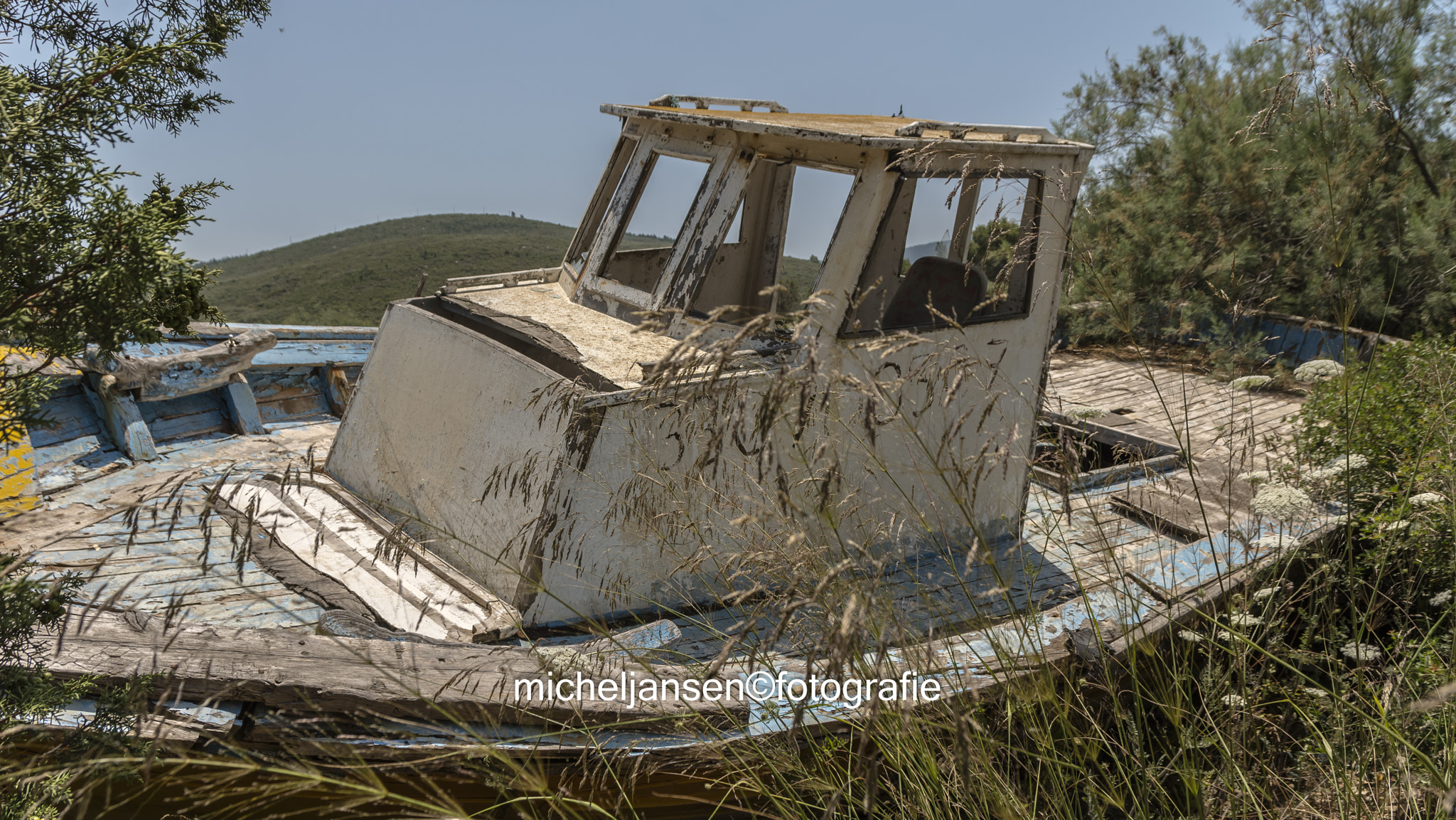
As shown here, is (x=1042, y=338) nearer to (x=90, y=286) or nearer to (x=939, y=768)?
(x=939, y=768)

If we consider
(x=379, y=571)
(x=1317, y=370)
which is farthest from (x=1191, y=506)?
(x=379, y=571)

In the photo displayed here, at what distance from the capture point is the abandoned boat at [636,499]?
2.04 metres

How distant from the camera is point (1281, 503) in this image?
261 cm

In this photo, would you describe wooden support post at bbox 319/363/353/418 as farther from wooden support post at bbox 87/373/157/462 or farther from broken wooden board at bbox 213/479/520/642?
broken wooden board at bbox 213/479/520/642

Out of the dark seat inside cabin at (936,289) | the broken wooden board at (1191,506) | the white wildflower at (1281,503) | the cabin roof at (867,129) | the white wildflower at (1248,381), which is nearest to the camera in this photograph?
the white wildflower at (1281,503)

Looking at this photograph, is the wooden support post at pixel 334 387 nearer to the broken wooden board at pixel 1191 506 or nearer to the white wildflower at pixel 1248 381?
the broken wooden board at pixel 1191 506

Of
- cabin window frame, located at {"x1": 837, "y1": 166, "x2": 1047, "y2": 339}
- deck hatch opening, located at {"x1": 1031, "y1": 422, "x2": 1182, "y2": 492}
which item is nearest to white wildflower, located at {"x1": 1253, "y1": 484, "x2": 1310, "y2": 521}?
deck hatch opening, located at {"x1": 1031, "y1": 422, "x2": 1182, "y2": 492}

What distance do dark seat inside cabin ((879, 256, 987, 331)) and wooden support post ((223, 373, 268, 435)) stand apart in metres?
3.51

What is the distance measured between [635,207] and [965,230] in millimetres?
1815

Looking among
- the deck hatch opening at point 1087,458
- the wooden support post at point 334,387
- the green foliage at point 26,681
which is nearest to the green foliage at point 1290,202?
the deck hatch opening at point 1087,458

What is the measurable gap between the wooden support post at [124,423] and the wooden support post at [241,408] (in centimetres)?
53

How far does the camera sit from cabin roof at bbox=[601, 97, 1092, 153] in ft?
10.8

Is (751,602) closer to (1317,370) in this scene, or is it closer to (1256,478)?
(1256,478)

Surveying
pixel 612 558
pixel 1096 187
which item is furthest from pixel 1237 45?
pixel 612 558
